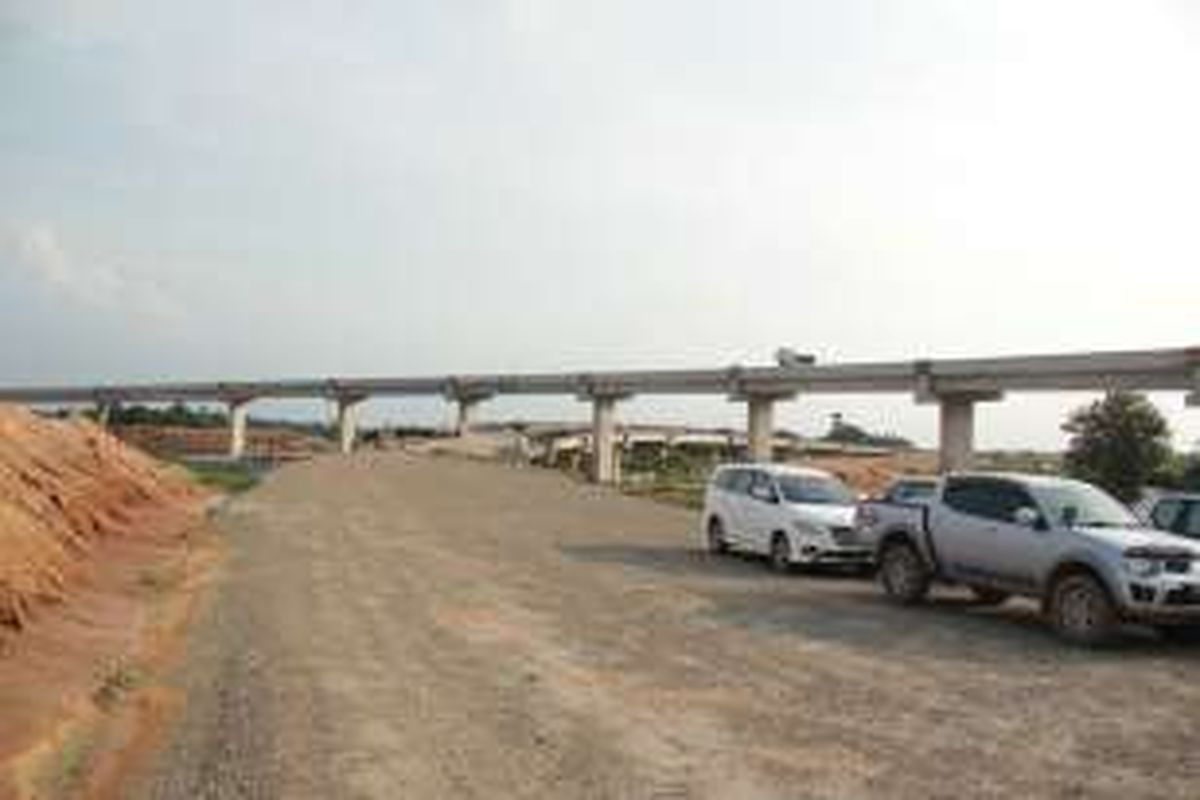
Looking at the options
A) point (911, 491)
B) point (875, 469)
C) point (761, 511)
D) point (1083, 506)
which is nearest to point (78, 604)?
point (1083, 506)

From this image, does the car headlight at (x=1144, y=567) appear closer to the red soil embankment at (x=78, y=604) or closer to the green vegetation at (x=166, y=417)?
the red soil embankment at (x=78, y=604)

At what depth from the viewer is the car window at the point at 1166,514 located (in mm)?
22172

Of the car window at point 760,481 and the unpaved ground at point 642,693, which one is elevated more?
the car window at point 760,481

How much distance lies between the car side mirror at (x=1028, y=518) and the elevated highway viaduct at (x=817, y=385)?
31.8 metres

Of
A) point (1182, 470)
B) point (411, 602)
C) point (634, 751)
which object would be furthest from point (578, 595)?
point (1182, 470)

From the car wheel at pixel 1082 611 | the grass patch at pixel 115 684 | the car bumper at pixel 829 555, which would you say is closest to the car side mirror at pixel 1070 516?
the car wheel at pixel 1082 611

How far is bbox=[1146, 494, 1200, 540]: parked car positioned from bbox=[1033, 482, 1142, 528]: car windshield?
0.73 meters

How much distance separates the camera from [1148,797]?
10.8 metres

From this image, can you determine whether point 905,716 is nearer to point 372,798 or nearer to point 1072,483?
point 372,798

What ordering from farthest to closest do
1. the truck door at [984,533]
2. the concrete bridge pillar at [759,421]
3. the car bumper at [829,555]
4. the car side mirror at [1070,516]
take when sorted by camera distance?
the concrete bridge pillar at [759,421]
the car bumper at [829,555]
the truck door at [984,533]
the car side mirror at [1070,516]

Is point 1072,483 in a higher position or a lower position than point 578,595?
higher

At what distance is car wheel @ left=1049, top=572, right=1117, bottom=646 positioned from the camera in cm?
1909

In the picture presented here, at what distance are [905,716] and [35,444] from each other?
85.7 feet

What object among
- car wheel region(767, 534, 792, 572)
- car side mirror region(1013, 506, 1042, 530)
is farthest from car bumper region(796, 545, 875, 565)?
car side mirror region(1013, 506, 1042, 530)
